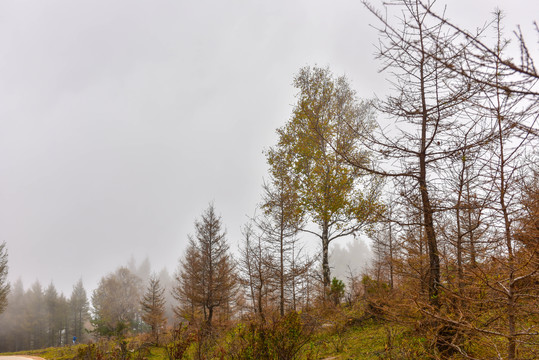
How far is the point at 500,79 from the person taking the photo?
2355mm

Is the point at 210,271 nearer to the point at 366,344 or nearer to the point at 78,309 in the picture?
the point at 366,344

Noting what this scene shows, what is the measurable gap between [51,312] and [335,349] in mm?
59649

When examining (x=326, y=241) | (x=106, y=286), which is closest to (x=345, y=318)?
(x=326, y=241)

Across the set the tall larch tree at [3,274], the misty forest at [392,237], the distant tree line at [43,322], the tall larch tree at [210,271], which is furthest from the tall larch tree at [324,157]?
the distant tree line at [43,322]

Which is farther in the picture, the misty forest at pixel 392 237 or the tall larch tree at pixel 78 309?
the tall larch tree at pixel 78 309

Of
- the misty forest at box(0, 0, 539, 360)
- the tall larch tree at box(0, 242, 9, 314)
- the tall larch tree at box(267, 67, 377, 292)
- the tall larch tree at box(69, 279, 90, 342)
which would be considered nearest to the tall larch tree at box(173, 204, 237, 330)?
the misty forest at box(0, 0, 539, 360)

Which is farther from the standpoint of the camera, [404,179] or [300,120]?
[300,120]

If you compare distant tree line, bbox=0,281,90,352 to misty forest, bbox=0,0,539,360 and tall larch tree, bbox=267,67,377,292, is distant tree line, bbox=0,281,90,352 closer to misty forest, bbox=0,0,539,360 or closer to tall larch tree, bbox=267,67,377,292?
misty forest, bbox=0,0,539,360

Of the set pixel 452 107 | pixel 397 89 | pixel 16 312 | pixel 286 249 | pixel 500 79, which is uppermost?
pixel 397 89

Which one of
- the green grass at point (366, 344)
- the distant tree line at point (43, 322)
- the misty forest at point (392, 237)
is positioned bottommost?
the distant tree line at point (43, 322)

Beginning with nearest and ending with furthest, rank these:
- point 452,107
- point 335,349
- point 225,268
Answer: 1. point 452,107
2. point 335,349
3. point 225,268

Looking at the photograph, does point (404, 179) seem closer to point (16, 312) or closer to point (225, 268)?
point (225, 268)

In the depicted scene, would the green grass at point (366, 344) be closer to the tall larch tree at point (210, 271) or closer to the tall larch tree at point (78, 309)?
the tall larch tree at point (210, 271)

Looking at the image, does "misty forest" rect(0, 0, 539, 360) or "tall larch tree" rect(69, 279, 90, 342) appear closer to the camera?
"misty forest" rect(0, 0, 539, 360)
